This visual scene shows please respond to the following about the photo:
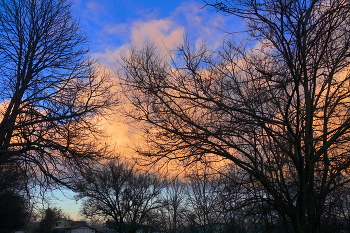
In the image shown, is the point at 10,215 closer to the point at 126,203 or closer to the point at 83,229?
the point at 126,203

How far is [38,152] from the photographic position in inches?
435

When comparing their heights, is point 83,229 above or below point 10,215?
above

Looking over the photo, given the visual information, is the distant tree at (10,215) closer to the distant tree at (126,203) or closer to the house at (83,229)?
the distant tree at (126,203)

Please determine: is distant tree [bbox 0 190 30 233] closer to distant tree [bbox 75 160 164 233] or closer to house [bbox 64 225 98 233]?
distant tree [bbox 75 160 164 233]

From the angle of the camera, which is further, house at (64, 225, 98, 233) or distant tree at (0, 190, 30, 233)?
house at (64, 225, 98, 233)

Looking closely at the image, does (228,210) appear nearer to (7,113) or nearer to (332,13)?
(332,13)

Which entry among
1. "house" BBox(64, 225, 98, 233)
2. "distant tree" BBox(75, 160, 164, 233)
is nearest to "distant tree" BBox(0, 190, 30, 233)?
"distant tree" BBox(75, 160, 164, 233)

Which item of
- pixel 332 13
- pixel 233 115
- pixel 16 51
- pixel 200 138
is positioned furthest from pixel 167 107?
pixel 16 51

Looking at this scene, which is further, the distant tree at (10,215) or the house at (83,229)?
the house at (83,229)

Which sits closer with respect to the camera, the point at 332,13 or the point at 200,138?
the point at 332,13

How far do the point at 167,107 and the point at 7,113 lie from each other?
576 cm

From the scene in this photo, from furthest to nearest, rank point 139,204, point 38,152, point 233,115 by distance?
point 139,204
point 38,152
point 233,115

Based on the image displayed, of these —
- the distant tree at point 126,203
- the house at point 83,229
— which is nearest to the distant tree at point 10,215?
the distant tree at point 126,203

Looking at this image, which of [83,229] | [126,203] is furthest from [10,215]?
[83,229]
